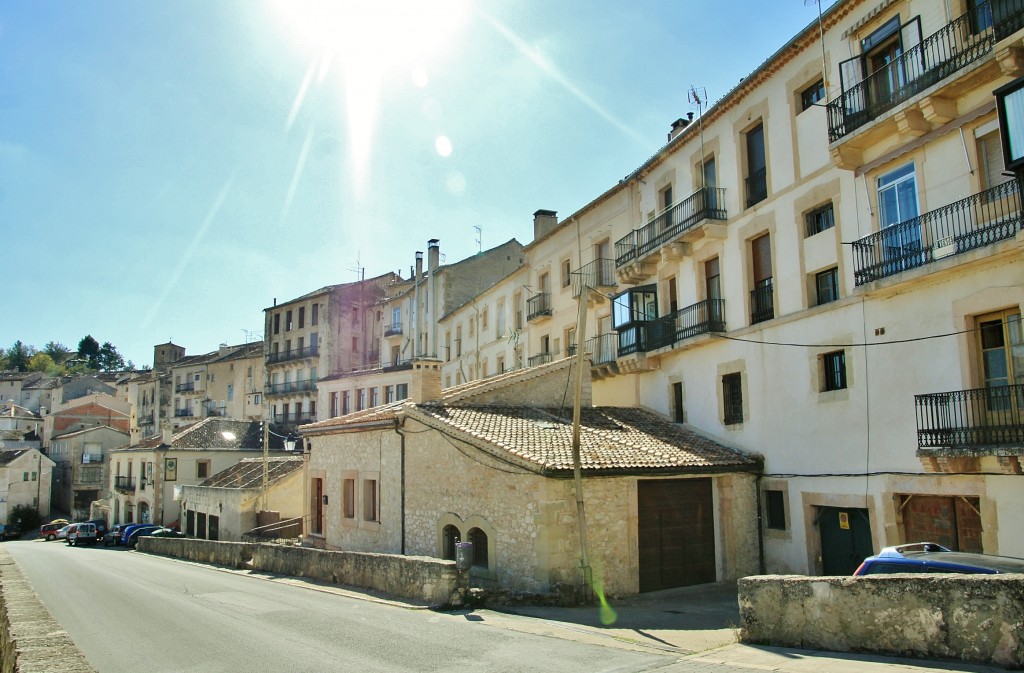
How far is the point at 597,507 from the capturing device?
16375 mm

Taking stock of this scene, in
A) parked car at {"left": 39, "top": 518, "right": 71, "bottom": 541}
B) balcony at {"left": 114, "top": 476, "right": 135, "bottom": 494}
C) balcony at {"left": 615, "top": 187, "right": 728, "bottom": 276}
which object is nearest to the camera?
balcony at {"left": 615, "top": 187, "right": 728, "bottom": 276}

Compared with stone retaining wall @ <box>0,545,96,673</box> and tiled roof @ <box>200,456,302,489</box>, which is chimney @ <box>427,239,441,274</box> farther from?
stone retaining wall @ <box>0,545,96,673</box>

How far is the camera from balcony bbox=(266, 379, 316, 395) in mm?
55875

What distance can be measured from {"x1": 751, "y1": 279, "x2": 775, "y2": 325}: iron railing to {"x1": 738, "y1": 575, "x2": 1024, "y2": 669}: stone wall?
997cm

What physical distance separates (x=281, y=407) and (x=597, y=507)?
4819 cm

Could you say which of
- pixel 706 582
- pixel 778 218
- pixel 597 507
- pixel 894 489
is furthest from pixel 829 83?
pixel 706 582

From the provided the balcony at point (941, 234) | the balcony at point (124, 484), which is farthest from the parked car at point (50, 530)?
the balcony at point (941, 234)

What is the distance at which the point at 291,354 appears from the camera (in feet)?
190

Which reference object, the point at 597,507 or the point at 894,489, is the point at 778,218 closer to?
the point at 894,489

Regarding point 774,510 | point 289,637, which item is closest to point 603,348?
point 774,510

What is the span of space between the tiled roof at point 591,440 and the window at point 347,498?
18.1ft

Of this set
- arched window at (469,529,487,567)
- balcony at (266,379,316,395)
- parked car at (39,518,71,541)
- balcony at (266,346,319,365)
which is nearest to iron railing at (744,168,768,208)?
arched window at (469,529,487,567)

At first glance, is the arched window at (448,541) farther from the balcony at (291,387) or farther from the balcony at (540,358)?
the balcony at (291,387)

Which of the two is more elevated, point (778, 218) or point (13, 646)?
point (778, 218)
